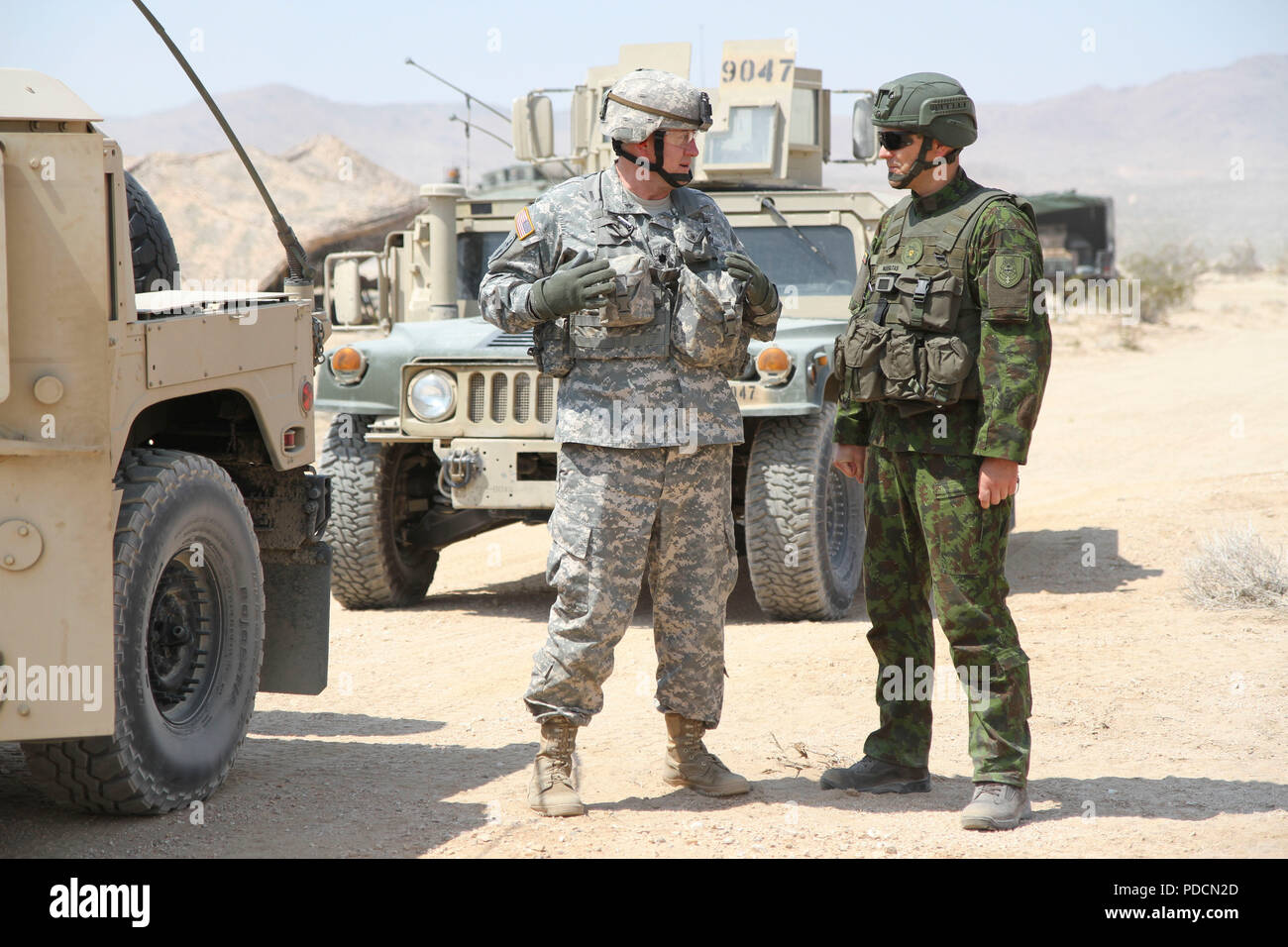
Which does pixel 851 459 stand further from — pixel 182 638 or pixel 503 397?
pixel 503 397

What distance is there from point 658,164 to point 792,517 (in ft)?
8.65

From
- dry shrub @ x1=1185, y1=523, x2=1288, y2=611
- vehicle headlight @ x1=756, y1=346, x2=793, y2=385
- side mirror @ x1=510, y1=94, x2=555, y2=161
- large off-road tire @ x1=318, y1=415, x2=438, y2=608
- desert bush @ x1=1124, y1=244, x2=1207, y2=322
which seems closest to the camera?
dry shrub @ x1=1185, y1=523, x2=1288, y2=611

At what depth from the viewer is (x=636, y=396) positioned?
3.46 metres

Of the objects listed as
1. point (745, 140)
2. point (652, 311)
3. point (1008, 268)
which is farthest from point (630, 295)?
point (745, 140)

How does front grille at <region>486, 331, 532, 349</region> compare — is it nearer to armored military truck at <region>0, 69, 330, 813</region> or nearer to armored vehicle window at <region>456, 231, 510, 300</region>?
armored vehicle window at <region>456, 231, 510, 300</region>

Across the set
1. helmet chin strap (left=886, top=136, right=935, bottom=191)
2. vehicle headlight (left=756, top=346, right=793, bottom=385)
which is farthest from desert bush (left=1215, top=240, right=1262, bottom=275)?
helmet chin strap (left=886, top=136, right=935, bottom=191)

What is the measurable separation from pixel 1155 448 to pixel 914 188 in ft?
27.7

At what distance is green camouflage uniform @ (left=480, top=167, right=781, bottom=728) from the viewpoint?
3.43 m

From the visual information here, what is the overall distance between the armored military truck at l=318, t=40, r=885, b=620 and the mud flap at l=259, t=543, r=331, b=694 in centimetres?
168

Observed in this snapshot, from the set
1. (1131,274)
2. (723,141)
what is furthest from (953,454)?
(1131,274)

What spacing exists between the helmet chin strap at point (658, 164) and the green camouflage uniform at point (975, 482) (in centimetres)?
50

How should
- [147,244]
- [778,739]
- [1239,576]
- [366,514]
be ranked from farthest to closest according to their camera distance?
[366,514] → [1239,576] → [778,739] → [147,244]

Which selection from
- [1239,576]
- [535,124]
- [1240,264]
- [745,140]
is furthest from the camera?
[1240,264]

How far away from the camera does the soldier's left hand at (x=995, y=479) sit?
3.29 meters
